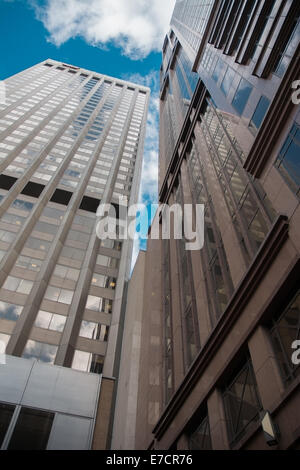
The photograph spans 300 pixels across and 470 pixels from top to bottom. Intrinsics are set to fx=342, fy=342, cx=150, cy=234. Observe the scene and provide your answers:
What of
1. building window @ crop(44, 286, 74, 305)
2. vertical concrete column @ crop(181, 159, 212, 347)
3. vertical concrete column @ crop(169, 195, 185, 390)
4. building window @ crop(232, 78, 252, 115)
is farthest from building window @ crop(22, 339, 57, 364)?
building window @ crop(232, 78, 252, 115)

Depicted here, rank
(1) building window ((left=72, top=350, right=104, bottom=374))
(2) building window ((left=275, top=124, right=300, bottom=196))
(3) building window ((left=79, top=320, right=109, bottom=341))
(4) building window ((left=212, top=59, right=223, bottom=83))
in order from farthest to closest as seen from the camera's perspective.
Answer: (3) building window ((left=79, top=320, right=109, bottom=341)), (1) building window ((left=72, top=350, right=104, bottom=374)), (4) building window ((left=212, top=59, right=223, bottom=83)), (2) building window ((left=275, top=124, right=300, bottom=196))

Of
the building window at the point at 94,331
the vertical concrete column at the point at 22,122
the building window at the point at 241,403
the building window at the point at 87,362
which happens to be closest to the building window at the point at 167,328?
the building window at the point at 241,403

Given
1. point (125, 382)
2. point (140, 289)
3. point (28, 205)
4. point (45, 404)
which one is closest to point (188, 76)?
point (28, 205)

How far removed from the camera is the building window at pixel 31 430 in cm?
1884

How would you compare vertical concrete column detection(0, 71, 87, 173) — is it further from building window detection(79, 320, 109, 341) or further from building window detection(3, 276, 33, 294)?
building window detection(79, 320, 109, 341)

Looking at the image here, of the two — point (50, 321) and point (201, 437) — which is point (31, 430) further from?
point (50, 321)

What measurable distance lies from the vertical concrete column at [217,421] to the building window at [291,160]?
8.77 metres

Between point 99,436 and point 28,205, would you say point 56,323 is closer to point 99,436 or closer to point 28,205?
point 99,436

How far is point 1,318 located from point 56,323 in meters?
4.81

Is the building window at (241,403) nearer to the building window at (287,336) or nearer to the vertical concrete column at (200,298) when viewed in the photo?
the building window at (287,336)

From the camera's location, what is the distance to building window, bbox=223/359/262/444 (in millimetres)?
11734

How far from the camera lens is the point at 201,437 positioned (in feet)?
47.5

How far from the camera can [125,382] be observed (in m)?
25.1

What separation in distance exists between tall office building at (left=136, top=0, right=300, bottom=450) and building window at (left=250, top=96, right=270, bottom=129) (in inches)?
2.8
